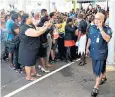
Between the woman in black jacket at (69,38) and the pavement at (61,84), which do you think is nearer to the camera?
the pavement at (61,84)

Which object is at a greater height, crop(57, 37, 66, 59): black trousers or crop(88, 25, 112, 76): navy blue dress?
crop(88, 25, 112, 76): navy blue dress

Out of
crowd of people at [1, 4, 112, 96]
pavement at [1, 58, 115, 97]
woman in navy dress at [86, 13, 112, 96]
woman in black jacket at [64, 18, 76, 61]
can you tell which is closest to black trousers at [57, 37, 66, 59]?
crowd of people at [1, 4, 112, 96]

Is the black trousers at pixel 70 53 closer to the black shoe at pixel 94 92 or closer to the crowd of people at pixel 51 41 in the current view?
the crowd of people at pixel 51 41

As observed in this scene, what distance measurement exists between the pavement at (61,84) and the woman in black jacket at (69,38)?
1270 millimetres

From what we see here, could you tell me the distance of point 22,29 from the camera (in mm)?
8320

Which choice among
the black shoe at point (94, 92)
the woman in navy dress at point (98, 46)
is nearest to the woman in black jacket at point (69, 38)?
the woman in navy dress at point (98, 46)

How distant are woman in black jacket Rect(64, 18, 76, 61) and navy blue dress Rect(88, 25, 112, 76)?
380cm

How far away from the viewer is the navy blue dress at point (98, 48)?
23.3ft

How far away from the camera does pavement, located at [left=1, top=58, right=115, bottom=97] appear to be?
745 cm

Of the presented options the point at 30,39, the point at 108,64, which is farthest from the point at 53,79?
the point at 108,64

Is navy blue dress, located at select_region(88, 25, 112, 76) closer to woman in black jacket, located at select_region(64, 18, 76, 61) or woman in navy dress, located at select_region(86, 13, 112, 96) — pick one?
woman in navy dress, located at select_region(86, 13, 112, 96)

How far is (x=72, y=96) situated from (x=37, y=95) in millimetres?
826

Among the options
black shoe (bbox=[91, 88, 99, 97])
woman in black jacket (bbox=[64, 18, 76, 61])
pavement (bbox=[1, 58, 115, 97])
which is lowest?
pavement (bbox=[1, 58, 115, 97])

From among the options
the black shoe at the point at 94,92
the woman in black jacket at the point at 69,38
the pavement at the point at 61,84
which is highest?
the woman in black jacket at the point at 69,38
